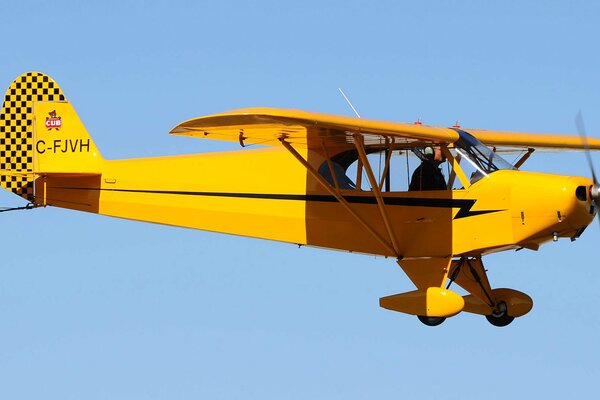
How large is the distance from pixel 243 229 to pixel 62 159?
328 cm

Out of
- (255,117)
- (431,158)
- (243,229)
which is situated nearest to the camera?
(255,117)

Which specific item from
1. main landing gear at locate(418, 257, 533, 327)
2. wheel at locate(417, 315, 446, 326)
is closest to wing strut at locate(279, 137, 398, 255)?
wheel at locate(417, 315, 446, 326)

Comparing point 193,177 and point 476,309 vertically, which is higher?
point 193,177

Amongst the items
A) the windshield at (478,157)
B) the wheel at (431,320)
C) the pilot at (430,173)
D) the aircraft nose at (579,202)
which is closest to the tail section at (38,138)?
the pilot at (430,173)

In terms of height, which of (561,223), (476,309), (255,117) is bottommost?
(476,309)

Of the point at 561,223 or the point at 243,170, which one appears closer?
the point at 561,223

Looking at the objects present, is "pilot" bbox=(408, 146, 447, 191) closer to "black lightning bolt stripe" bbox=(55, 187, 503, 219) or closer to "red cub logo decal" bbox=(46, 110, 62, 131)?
"black lightning bolt stripe" bbox=(55, 187, 503, 219)

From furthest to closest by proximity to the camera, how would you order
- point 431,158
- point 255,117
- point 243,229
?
point 243,229 → point 431,158 → point 255,117

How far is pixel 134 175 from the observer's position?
1897cm

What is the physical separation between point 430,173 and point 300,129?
72.8 inches

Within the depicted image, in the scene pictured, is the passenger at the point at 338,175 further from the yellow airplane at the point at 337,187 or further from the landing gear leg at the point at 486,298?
the landing gear leg at the point at 486,298

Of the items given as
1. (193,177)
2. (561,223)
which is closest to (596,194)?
(561,223)

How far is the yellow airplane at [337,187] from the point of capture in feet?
51.9

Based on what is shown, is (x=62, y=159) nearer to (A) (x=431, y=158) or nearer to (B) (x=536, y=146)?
(A) (x=431, y=158)
